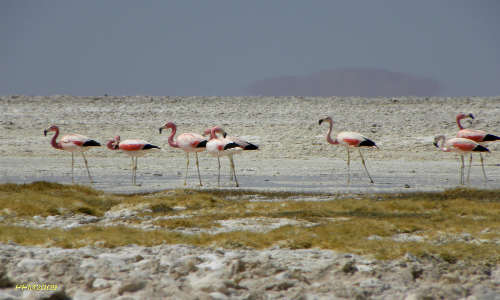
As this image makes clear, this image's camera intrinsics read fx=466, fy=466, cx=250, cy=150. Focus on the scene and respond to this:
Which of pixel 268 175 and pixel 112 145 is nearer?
pixel 268 175

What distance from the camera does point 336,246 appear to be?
622 centimetres

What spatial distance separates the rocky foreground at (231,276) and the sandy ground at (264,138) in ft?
22.7

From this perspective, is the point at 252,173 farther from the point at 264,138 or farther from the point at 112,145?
the point at 264,138

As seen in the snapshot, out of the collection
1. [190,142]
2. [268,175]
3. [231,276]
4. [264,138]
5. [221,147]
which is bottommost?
[231,276]

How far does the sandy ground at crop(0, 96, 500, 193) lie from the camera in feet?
50.2

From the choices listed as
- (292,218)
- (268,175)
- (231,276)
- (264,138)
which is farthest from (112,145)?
(231,276)

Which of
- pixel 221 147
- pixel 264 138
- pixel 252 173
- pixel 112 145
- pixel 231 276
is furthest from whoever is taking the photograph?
pixel 264 138

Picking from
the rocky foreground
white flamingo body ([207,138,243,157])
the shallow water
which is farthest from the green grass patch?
white flamingo body ([207,138,243,157])

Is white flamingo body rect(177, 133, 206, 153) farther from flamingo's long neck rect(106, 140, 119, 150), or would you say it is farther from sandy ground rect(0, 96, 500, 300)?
flamingo's long neck rect(106, 140, 119, 150)

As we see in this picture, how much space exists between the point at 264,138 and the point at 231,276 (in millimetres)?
20602

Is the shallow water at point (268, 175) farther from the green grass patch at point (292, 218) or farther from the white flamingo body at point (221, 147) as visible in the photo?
the green grass patch at point (292, 218)

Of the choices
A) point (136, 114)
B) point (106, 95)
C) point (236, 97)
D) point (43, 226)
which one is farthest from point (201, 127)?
point (43, 226)

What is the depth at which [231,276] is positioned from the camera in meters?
4.94

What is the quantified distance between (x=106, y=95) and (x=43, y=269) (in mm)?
34881
